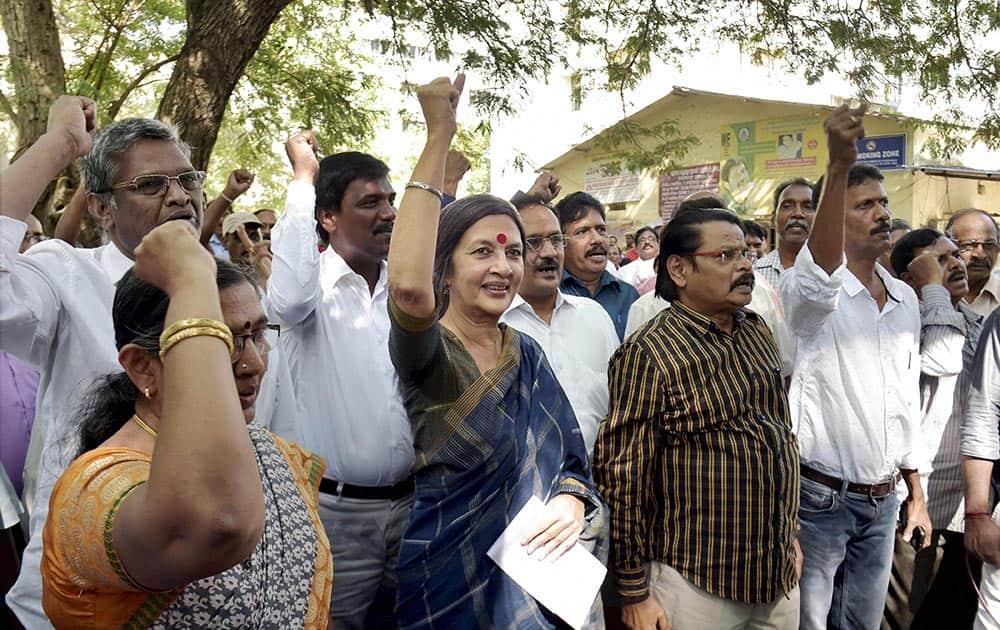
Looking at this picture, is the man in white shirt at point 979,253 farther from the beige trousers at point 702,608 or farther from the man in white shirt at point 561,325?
the beige trousers at point 702,608

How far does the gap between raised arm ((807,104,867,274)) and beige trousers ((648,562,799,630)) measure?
3.98ft

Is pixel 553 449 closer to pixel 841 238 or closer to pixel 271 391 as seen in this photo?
pixel 271 391

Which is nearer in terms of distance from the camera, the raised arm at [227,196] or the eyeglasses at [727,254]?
the eyeglasses at [727,254]

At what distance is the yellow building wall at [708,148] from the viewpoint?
15.5 meters

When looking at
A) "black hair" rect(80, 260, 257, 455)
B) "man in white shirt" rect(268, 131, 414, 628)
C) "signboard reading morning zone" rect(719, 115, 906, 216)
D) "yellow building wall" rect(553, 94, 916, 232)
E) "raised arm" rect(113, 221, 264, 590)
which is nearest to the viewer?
"raised arm" rect(113, 221, 264, 590)

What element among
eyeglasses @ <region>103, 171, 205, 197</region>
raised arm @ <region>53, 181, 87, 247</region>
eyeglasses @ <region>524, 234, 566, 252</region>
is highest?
eyeglasses @ <region>103, 171, 205, 197</region>

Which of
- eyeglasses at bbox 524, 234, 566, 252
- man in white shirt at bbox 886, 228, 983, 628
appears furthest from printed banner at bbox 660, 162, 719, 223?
eyeglasses at bbox 524, 234, 566, 252

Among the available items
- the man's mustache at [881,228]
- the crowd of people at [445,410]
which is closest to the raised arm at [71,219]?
the crowd of people at [445,410]

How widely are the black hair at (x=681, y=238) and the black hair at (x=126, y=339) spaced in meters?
1.76

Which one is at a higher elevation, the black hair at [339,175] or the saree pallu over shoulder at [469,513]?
the black hair at [339,175]

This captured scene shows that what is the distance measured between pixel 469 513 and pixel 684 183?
17.3 meters

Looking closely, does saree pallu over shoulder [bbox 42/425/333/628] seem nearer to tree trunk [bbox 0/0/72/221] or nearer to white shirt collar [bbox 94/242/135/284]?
white shirt collar [bbox 94/242/135/284]

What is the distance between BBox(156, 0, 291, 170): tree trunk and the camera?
19.1 feet

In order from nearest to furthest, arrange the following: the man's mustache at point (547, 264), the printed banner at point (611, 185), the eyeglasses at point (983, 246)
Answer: the man's mustache at point (547, 264) → the eyeglasses at point (983, 246) → the printed banner at point (611, 185)
